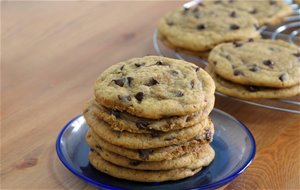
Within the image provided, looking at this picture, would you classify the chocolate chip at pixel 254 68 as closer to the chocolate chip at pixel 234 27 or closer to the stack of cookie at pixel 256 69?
the stack of cookie at pixel 256 69

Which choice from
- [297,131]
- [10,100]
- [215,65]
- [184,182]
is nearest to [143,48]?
[215,65]

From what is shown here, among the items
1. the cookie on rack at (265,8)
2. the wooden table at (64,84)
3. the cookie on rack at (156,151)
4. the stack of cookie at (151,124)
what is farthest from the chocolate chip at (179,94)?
the cookie on rack at (265,8)

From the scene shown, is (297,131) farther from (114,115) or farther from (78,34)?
(78,34)

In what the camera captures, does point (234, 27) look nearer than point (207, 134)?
No

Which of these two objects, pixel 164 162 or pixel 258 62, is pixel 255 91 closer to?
pixel 258 62

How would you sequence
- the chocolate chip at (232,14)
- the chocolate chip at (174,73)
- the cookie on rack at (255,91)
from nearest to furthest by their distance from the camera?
the chocolate chip at (174,73) < the cookie on rack at (255,91) < the chocolate chip at (232,14)

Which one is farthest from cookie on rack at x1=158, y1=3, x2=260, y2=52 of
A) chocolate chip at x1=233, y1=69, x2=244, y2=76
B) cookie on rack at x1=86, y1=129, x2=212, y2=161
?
cookie on rack at x1=86, y1=129, x2=212, y2=161

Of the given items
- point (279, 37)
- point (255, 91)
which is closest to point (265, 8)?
point (279, 37)
